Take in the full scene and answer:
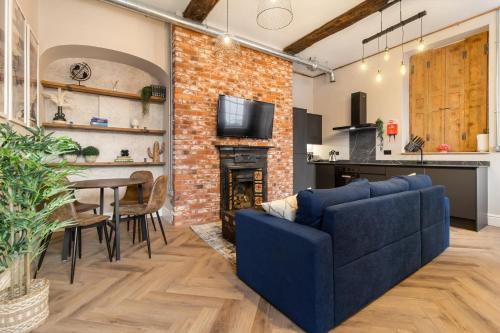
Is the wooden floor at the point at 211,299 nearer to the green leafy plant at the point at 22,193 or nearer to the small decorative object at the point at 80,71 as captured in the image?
the green leafy plant at the point at 22,193

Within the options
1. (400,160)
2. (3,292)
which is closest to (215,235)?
(3,292)

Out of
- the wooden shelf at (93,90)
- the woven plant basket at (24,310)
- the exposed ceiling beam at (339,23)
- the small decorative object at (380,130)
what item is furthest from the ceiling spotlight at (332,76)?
the woven plant basket at (24,310)

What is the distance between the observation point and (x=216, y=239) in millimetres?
3025

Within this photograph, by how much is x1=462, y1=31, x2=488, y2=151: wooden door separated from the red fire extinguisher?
1.00 metres

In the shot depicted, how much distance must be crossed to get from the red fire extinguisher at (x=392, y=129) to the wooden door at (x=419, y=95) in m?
0.28

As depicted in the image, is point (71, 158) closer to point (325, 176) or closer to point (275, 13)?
point (275, 13)

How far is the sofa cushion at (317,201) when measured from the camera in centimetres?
148

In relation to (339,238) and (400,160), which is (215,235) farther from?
(400,160)

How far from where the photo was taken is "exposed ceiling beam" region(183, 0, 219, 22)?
3.22 metres

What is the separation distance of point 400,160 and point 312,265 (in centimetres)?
434

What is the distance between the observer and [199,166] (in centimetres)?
389

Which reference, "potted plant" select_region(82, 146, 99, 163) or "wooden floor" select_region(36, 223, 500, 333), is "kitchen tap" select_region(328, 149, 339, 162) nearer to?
"wooden floor" select_region(36, 223, 500, 333)

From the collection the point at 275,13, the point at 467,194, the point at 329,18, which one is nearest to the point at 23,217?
the point at 275,13

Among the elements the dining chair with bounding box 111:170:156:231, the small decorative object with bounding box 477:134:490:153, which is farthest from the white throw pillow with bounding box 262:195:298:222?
the small decorative object with bounding box 477:134:490:153
